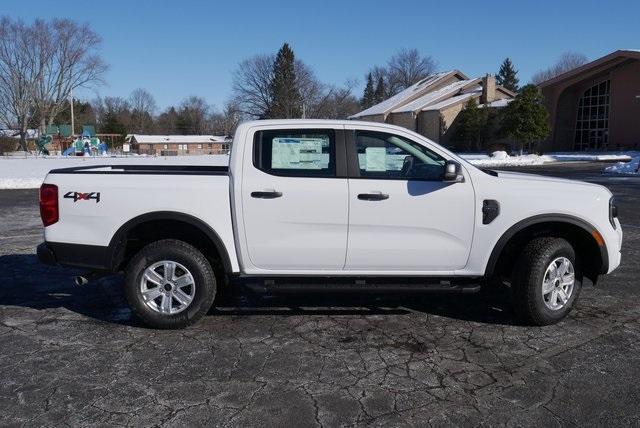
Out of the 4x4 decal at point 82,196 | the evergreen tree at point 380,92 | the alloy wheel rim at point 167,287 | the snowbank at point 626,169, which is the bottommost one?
the alloy wheel rim at point 167,287

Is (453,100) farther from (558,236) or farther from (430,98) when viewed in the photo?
(558,236)

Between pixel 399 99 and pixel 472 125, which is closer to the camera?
pixel 472 125

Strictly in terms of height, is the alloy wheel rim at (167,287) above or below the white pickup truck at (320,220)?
below

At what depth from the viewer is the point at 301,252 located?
16.0ft

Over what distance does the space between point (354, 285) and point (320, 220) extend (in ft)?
2.13

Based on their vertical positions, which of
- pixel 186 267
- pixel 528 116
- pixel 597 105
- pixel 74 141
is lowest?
pixel 186 267

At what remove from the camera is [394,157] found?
4980 millimetres

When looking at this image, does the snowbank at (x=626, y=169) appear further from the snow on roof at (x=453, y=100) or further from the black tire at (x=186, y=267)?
the black tire at (x=186, y=267)

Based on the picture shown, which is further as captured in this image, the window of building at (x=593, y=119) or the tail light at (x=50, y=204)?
the window of building at (x=593, y=119)

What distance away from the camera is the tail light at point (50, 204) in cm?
489

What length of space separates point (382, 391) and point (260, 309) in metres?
2.09

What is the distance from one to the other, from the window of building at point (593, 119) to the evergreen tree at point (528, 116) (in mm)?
10559

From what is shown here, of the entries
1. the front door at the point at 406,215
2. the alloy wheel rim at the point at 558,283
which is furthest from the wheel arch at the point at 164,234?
the alloy wheel rim at the point at 558,283

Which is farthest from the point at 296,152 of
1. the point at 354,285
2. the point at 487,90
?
the point at 487,90
